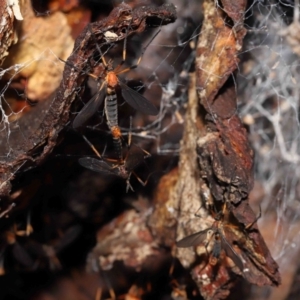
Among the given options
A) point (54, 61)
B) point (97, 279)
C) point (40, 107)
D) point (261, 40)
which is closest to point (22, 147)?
point (40, 107)

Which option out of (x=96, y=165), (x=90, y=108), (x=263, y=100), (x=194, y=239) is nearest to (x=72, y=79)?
(x=90, y=108)

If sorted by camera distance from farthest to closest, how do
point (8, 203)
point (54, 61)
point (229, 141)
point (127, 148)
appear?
point (127, 148)
point (54, 61)
point (8, 203)
point (229, 141)

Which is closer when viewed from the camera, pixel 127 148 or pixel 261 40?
pixel 127 148

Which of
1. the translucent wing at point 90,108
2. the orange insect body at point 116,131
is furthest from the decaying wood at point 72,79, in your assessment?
the orange insect body at point 116,131

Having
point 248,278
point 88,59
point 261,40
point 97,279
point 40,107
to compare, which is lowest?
point 97,279

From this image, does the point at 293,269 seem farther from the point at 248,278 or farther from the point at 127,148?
the point at 127,148

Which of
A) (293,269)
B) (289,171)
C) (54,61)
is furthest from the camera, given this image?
(289,171)

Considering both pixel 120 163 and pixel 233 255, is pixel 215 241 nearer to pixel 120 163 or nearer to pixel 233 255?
pixel 233 255
